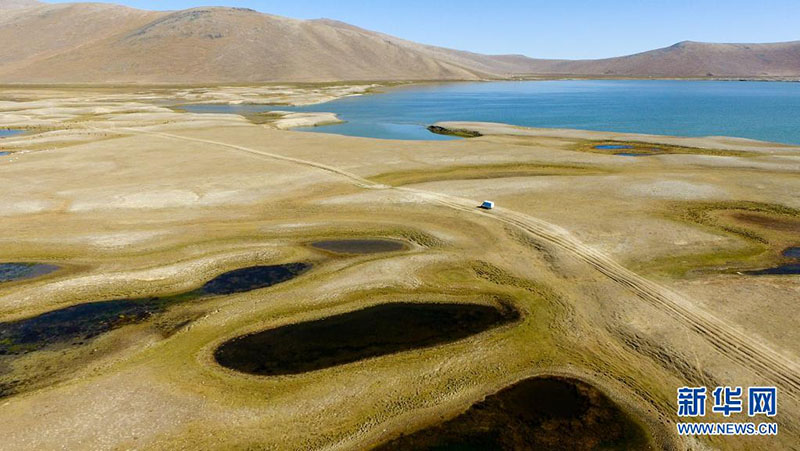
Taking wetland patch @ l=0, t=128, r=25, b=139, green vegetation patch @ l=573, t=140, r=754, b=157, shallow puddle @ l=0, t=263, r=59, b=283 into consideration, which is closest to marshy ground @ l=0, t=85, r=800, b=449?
shallow puddle @ l=0, t=263, r=59, b=283

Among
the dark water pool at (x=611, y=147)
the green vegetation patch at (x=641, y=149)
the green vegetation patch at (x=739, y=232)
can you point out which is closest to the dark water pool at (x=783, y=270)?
the green vegetation patch at (x=739, y=232)

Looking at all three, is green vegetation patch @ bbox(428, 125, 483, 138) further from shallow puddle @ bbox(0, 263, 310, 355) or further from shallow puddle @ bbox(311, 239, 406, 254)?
shallow puddle @ bbox(0, 263, 310, 355)

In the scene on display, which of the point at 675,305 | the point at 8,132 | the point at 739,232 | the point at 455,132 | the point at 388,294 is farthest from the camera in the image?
the point at 455,132

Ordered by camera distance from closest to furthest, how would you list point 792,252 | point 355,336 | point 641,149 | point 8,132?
point 355,336 → point 792,252 → point 641,149 → point 8,132

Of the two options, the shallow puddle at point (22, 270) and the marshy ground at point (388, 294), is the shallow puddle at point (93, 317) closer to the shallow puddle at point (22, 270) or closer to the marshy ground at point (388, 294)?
the marshy ground at point (388, 294)

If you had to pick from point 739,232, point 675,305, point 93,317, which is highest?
point 739,232

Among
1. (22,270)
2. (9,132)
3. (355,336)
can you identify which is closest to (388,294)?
(355,336)

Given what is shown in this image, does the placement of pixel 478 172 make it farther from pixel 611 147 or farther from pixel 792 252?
pixel 611 147
